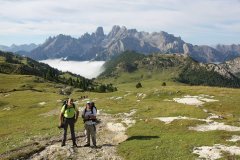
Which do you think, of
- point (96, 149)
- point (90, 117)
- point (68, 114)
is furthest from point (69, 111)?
point (96, 149)

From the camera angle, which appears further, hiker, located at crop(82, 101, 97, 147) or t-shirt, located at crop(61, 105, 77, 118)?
hiker, located at crop(82, 101, 97, 147)

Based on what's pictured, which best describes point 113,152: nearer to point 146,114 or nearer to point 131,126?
point 131,126

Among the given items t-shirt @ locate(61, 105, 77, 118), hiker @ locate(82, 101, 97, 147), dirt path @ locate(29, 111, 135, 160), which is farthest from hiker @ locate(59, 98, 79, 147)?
dirt path @ locate(29, 111, 135, 160)

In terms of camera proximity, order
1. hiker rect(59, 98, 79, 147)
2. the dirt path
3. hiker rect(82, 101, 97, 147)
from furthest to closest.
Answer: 1. hiker rect(82, 101, 97, 147)
2. hiker rect(59, 98, 79, 147)
3. the dirt path

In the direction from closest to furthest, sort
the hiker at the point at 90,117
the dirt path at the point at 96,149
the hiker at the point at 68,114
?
the dirt path at the point at 96,149 → the hiker at the point at 68,114 → the hiker at the point at 90,117

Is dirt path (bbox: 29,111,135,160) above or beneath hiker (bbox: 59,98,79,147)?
beneath

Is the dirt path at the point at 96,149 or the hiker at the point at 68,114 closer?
the dirt path at the point at 96,149

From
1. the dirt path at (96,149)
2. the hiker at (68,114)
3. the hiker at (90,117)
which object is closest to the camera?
the dirt path at (96,149)

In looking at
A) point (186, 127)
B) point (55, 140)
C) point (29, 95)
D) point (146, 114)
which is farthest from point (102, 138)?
point (29, 95)

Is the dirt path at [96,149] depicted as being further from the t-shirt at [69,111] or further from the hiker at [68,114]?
the t-shirt at [69,111]

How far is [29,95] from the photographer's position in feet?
448

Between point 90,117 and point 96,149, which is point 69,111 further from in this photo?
point 96,149

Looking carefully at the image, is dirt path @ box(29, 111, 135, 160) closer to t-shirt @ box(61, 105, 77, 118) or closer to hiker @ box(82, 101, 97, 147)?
hiker @ box(82, 101, 97, 147)

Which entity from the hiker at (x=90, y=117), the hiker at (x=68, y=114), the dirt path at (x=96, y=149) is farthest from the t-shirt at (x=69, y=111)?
the dirt path at (x=96, y=149)
